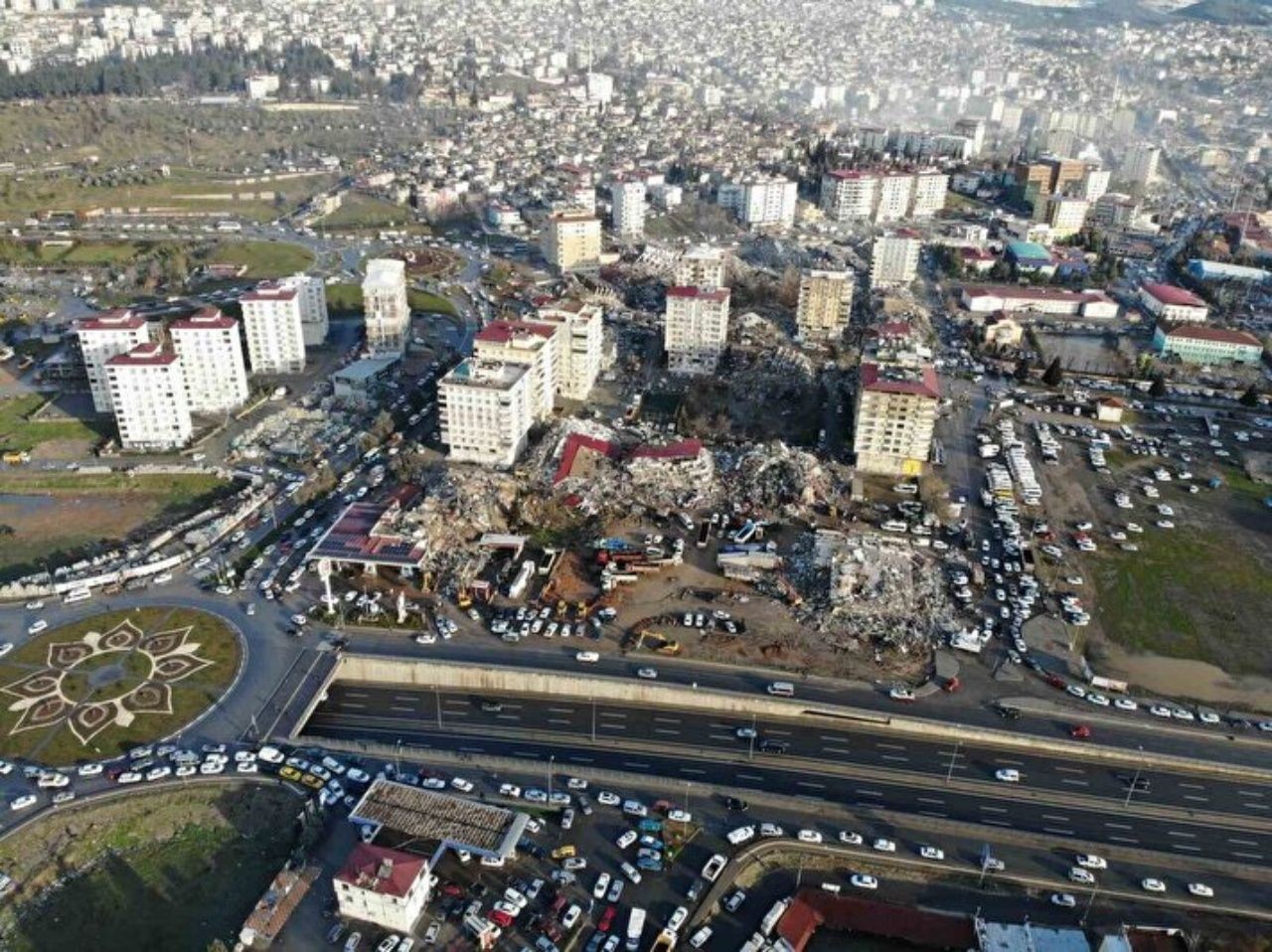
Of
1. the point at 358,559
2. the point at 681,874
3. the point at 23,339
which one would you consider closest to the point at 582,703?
the point at 681,874

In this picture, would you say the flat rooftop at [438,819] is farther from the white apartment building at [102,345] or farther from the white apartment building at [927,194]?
the white apartment building at [927,194]

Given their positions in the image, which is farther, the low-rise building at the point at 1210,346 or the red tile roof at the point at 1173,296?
the red tile roof at the point at 1173,296

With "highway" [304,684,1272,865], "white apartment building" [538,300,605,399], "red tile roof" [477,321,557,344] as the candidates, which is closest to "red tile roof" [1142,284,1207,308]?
"white apartment building" [538,300,605,399]

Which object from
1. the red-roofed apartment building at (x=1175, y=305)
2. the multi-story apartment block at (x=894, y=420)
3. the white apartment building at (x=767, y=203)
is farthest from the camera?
the white apartment building at (x=767, y=203)

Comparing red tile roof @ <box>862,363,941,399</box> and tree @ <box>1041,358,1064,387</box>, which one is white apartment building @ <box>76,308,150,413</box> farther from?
tree @ <box>1041,358,1064,387</box>

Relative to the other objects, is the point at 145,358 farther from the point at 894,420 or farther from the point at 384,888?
the point at 894,420

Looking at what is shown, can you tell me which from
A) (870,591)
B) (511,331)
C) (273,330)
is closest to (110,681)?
(511,331)

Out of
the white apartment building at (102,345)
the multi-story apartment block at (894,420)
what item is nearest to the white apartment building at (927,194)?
the multi-story apartment block at (894,420)
